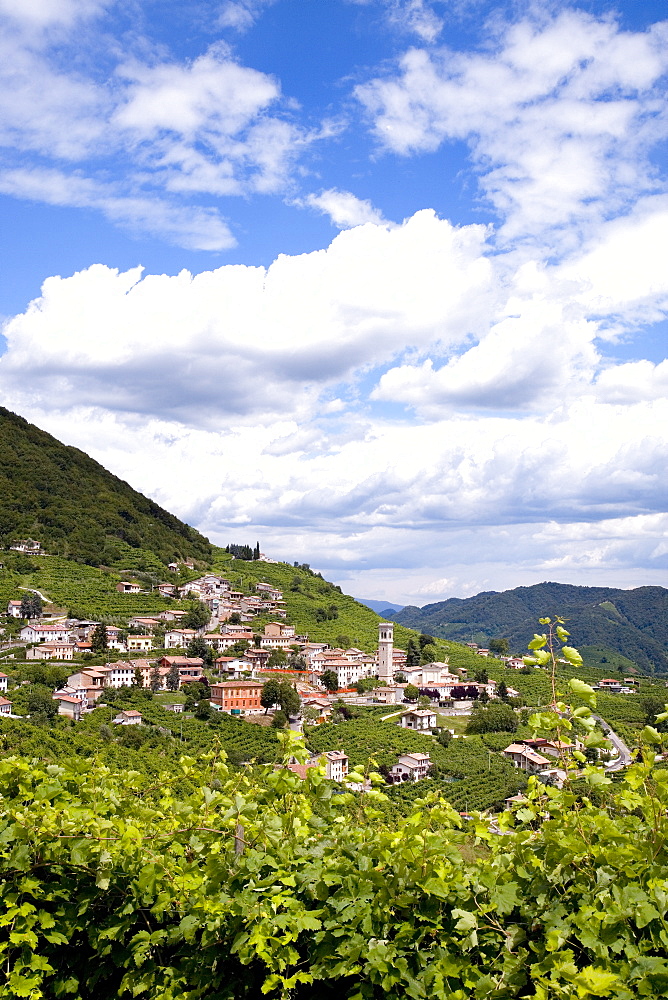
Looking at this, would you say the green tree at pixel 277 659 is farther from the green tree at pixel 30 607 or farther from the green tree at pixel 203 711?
the green tree at pixel 30 607

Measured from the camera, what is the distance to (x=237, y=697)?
60.5 m

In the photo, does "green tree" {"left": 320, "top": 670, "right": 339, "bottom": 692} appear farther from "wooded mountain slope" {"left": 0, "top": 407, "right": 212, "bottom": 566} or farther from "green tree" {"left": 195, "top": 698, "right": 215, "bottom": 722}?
"wooded mountain slope" {"left": 0, "top": 407, "right": 212, "bottom": 566}

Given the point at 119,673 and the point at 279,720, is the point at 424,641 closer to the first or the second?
the point at 279,720

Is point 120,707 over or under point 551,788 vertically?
under

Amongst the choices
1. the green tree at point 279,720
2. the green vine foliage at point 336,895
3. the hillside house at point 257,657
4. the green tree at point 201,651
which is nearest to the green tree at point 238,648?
the hillside house at point 257,657

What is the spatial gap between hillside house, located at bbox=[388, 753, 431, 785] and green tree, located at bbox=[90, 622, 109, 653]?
106 feet

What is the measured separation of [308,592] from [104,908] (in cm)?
10809

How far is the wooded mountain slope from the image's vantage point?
9831 cm

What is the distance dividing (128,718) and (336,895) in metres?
50.3

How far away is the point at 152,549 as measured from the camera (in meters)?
111

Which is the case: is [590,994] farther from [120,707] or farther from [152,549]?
[152,549]

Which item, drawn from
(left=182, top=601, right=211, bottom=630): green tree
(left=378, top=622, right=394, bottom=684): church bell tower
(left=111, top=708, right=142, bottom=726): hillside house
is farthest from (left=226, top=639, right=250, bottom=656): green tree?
(left=111, top=708, right=142, bottom=726): hillside house

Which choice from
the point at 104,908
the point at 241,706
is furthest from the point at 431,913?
the point at 241,706

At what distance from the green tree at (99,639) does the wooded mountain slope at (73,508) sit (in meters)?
28.8
